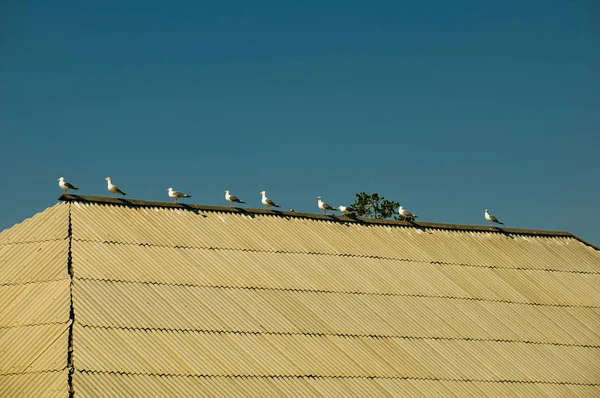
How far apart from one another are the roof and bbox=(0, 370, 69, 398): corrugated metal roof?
0.07 meters

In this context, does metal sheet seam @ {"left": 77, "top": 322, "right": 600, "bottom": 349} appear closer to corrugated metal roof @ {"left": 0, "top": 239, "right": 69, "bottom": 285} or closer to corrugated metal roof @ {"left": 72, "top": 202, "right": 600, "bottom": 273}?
corrugated metal roof @ {"left": 0, "top": 239, "right": 69, "bottom": 285}

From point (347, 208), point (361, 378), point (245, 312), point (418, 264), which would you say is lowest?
point (361, 378)

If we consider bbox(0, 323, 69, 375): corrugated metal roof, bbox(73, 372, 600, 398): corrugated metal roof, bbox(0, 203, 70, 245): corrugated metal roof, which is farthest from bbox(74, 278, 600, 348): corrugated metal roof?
bbox(0, 203, 70, 245): corrugated metal roof


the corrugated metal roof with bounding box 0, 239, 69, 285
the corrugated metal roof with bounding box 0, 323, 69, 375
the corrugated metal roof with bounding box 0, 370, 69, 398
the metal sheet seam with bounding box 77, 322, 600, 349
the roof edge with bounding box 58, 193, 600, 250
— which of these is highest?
the roof edge with bounding box 58, 193, 600, 250

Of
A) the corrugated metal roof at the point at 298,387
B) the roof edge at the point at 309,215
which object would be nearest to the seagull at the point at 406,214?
the roof edge at the point at 309,215

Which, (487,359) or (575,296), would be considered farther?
(575,296)

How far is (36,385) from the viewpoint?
131ft

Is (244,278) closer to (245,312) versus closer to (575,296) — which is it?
(245,312)

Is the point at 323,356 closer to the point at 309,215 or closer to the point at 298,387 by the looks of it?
the point at 298,387

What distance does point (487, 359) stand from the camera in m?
51.7

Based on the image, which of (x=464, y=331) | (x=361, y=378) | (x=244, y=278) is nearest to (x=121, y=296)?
(x=244, y=278)

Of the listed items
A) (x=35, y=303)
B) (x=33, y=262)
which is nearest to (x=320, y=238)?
(x=33, y=262)

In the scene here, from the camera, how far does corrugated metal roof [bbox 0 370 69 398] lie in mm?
38969

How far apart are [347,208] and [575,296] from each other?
1301cm
